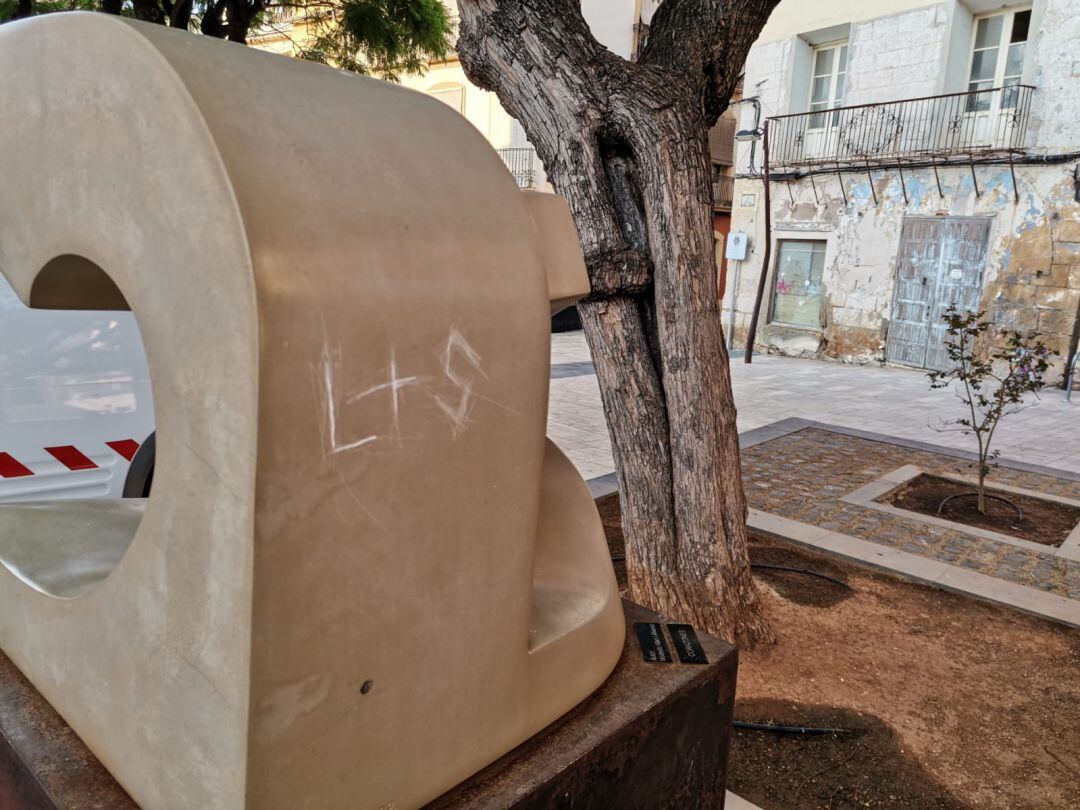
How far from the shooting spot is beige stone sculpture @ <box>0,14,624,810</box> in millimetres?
958

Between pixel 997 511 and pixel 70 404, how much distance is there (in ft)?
18.8

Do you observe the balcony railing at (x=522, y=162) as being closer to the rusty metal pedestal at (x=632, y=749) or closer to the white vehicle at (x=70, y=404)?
the white vehicle at (x=70, y=404)

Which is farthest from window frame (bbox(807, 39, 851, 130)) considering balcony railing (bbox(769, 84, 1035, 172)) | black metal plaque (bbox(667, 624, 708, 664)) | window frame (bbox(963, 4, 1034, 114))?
black metal plaque (bbox(667, 624, 708, 664))

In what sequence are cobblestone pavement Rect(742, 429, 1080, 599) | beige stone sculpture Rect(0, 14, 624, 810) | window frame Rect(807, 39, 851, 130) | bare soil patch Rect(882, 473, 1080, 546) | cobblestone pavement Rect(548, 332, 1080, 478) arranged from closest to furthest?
beige stone sculpture Rect(0, 14, 624, 810) < cobblestone pavement Rect(742, 429, 1080, 599) < bare soil patch Rect(882, 473, 1080, 546) < cobblestone pavement Rect(548, 332, 1080, 478) < window frame Rect(807, 39, 851, 130)

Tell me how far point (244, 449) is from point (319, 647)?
291mm

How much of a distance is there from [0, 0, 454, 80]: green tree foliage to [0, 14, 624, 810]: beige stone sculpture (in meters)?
6.94

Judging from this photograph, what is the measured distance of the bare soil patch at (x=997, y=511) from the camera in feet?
17.1

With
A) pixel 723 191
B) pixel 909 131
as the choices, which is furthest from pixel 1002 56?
pixel 723 191

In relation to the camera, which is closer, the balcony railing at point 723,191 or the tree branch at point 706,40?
the tree branch at point 706,40

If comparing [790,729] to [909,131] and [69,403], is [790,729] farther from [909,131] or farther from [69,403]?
[909,131]

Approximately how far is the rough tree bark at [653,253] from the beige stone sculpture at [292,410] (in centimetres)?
162

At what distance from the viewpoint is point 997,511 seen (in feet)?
18.3

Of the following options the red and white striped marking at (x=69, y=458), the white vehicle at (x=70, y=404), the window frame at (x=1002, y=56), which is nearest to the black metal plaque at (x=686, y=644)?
the white vehicle at (x=70, y=404)

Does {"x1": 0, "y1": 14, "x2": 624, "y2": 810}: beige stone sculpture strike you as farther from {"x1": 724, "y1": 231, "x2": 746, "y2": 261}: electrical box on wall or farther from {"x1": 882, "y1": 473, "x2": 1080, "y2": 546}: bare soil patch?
{"x1": 724, "y1": 231, "x2": 746, "y2": 261}: electrical box on wall
